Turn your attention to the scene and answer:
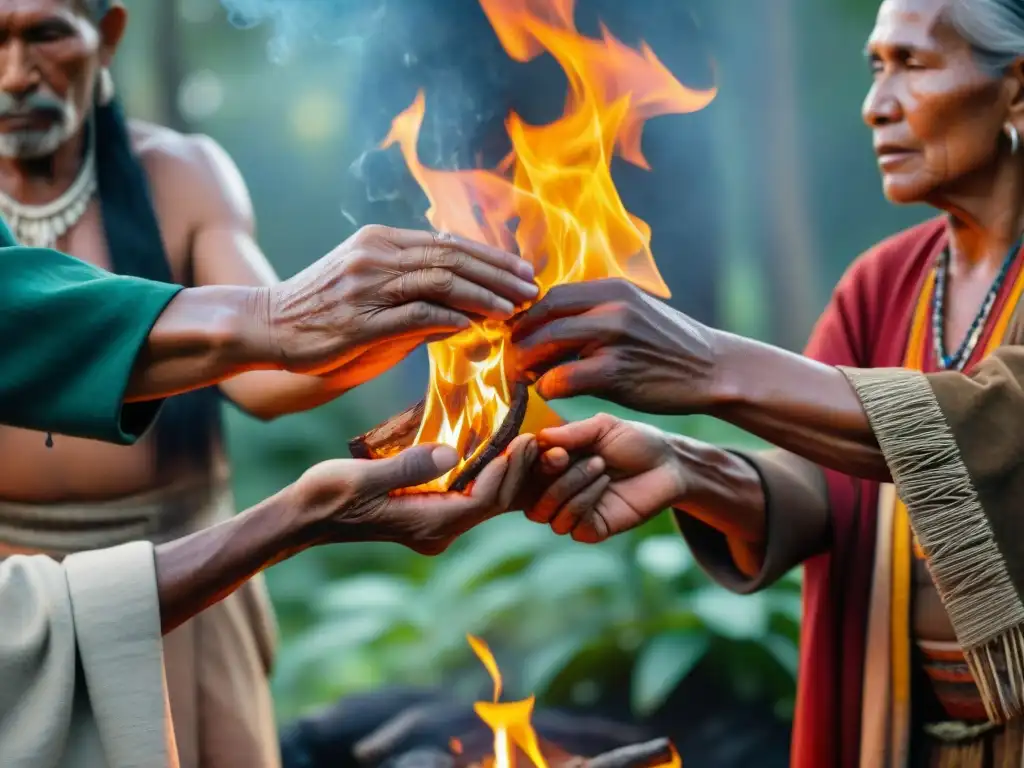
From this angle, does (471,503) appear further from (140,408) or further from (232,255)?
(232,255)

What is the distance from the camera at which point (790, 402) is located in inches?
89.4

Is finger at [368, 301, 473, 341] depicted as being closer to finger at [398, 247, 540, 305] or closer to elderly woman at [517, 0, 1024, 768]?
finger at [398, 247, 540, 305]

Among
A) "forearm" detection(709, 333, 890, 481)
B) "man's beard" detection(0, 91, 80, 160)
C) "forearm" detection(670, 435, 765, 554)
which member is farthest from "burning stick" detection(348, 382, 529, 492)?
"man's beard" detection(0, 91, 80, 160)

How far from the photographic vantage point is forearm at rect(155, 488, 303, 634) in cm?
210

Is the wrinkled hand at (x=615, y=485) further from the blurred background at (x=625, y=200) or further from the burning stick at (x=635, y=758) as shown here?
the blurred background at (x=625, y=200)

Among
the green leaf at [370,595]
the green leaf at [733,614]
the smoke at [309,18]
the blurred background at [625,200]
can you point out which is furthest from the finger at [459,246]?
the green leaf at [370,595]

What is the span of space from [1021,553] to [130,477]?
6.18 ft

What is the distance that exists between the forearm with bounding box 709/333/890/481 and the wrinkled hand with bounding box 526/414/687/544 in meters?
0.34

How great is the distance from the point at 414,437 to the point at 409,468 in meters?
0.22

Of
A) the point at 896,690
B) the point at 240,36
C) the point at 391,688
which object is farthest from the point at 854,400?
the point at 240,36

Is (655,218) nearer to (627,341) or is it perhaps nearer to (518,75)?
(518,75)

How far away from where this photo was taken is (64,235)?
2936mm

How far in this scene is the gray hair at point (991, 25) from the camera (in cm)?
260

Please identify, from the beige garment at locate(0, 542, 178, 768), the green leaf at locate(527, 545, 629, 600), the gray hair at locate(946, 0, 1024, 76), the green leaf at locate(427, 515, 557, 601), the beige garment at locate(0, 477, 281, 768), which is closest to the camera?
the beige garment at locate(0, 542, 178, 768)
